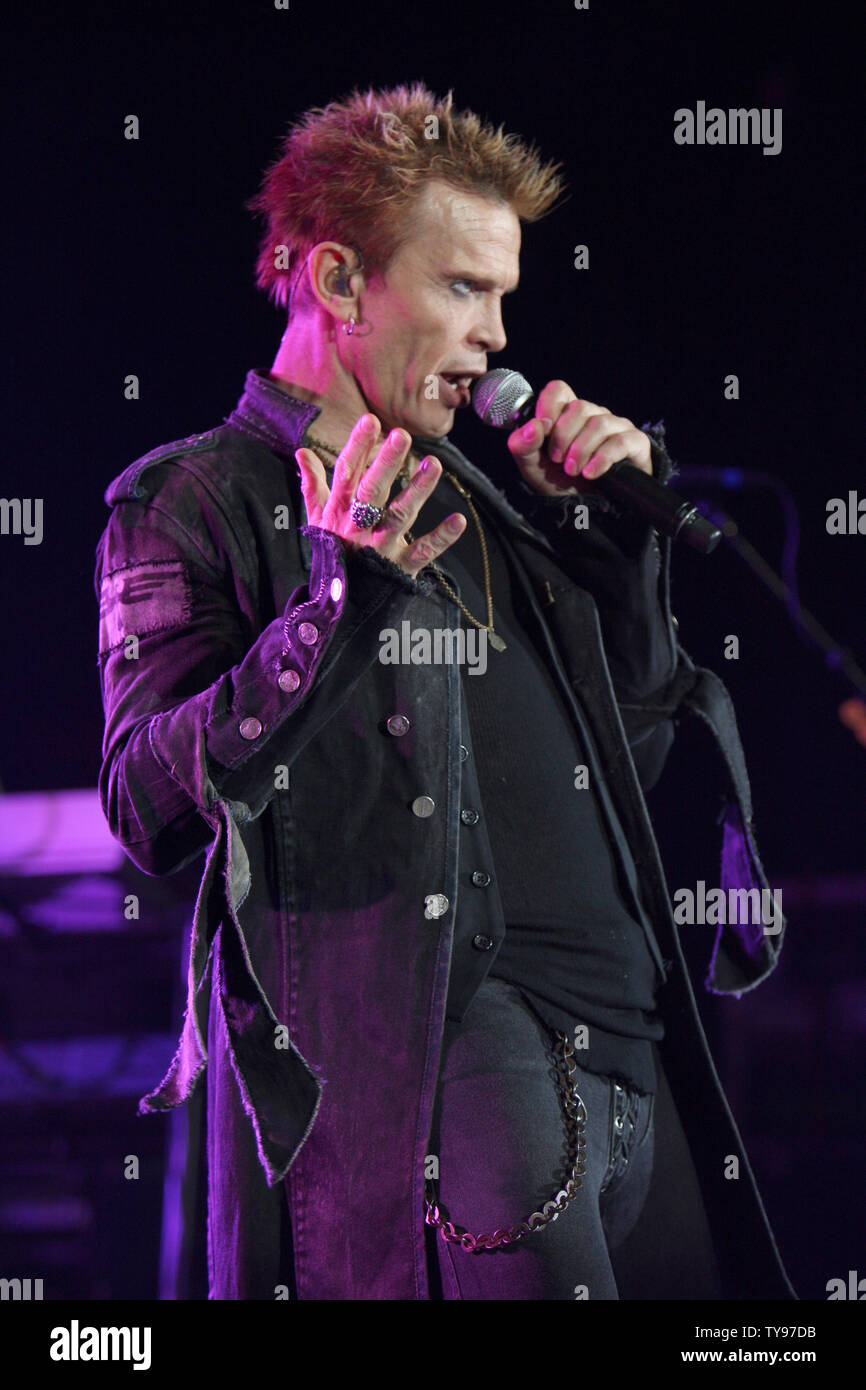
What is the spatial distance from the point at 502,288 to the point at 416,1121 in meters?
1.15

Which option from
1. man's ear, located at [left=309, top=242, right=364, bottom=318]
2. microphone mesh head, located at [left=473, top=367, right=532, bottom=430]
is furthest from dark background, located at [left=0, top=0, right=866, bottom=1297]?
microphone mesh head, located at [left=473, top=367, right=532, bottom=430]

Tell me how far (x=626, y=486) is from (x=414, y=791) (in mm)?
528

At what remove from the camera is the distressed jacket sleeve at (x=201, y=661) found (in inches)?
60.0

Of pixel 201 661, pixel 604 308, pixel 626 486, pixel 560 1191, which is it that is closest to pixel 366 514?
pixel 201 661

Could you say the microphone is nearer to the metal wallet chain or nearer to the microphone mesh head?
the microphone mesh head

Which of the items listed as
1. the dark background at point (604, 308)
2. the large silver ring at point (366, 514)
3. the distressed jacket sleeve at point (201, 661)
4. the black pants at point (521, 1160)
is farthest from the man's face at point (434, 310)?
the dark background at point (604, 308)

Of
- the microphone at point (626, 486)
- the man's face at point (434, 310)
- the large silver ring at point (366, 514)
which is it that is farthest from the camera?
the man's face at point (434, 310)

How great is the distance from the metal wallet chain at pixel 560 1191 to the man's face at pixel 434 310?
2.99 ft

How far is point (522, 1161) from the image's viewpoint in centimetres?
162

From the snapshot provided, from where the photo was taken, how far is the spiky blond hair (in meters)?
2.03

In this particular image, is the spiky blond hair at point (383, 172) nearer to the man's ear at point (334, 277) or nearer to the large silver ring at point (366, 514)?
the man's ear at point (334, 277)

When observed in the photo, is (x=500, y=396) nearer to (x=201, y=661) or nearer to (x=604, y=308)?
(x=201, y=661)
